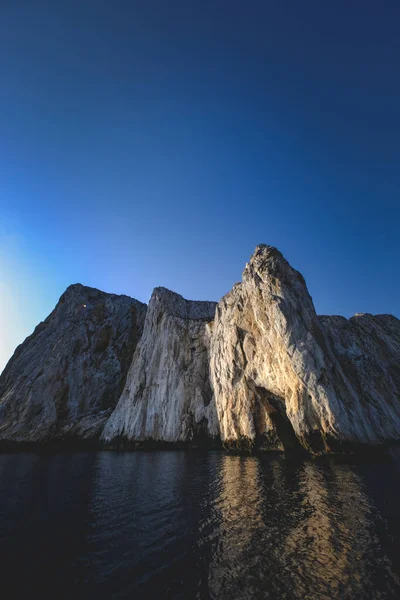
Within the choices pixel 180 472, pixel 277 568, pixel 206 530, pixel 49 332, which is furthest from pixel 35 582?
pixel 49 332

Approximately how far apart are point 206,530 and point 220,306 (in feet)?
126

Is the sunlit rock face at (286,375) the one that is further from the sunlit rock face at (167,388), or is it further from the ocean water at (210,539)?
the ocean water at (210,539)

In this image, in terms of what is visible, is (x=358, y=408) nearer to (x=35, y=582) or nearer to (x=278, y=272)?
(x=278, y=272)

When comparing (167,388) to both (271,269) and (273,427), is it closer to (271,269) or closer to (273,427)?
(273,427)

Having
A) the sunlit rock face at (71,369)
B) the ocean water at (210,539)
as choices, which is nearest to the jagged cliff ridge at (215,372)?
the sunlit rock face at (71,369)

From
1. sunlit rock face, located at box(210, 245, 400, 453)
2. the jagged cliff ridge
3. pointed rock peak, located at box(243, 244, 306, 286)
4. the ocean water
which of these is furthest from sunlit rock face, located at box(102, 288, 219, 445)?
the ocean water

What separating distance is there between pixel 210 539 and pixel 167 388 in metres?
42.4

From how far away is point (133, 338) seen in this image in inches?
3041

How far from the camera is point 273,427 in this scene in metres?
34.2

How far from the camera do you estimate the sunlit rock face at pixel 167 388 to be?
4578 centimetres

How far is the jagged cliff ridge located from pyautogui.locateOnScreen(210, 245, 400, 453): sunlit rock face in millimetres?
142

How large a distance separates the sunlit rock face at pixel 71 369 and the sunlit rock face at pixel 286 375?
35.3 meters

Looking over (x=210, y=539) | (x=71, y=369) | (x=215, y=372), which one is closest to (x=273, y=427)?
(x=215, y=372)

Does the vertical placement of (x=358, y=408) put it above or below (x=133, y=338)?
below
